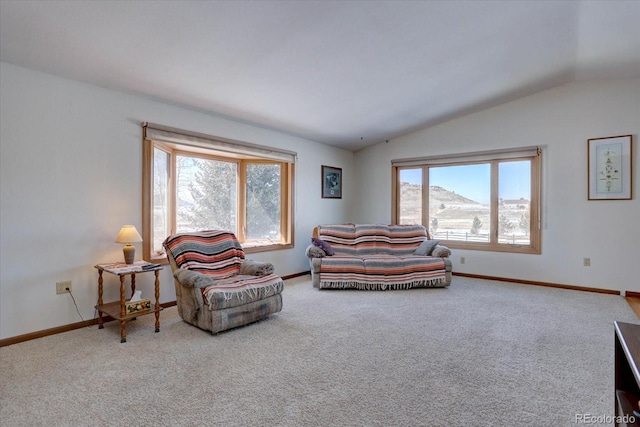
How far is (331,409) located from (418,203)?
15.6 feet

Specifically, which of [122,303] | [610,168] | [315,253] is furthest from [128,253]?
[610,168]

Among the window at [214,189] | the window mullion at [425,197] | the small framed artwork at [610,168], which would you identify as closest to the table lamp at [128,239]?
the window at [214,189]

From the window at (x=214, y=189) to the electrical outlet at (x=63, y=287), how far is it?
0.71 meters

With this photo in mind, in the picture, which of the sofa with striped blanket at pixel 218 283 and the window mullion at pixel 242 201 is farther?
the window mullion at pixel 242 201

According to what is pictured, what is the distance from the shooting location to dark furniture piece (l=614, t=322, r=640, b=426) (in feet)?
3.61

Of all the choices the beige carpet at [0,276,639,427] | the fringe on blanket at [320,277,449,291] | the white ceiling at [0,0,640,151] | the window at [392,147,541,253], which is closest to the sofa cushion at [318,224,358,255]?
the fringe on blanket at [320,277,449,291]

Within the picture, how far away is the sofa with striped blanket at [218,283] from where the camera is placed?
2.95 metres

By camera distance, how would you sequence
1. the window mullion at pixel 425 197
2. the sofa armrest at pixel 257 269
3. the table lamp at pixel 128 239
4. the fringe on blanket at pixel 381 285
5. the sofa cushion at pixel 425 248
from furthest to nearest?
1. the window mullion at pixel 425 197
2. the sofa cushion at pixel 425 248
3. the fringe on blanket at pixel 381 285
4. the sofa armrest at pixel 257 269
5. the table lamp at pixel 128 239

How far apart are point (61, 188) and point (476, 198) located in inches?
218

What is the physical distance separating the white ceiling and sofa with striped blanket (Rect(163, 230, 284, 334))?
1611 mm

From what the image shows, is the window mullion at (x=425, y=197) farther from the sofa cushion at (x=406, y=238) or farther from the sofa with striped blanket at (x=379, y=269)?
the sofa with striped blanket at (x=379, y=269)

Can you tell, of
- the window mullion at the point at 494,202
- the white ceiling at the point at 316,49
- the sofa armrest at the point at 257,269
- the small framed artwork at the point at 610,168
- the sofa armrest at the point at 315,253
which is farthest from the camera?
the window mullion at the point at 494,202

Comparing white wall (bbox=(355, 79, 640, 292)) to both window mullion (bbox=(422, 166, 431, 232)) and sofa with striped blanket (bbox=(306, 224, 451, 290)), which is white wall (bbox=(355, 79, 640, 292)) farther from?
sofa with striped blanket (bbox=(306, 224, 451, 290))

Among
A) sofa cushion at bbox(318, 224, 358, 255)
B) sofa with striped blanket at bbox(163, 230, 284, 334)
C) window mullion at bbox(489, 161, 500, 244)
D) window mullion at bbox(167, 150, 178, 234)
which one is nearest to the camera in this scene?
sofa with striped blanket at bbox(163, 230, 284, 334)
